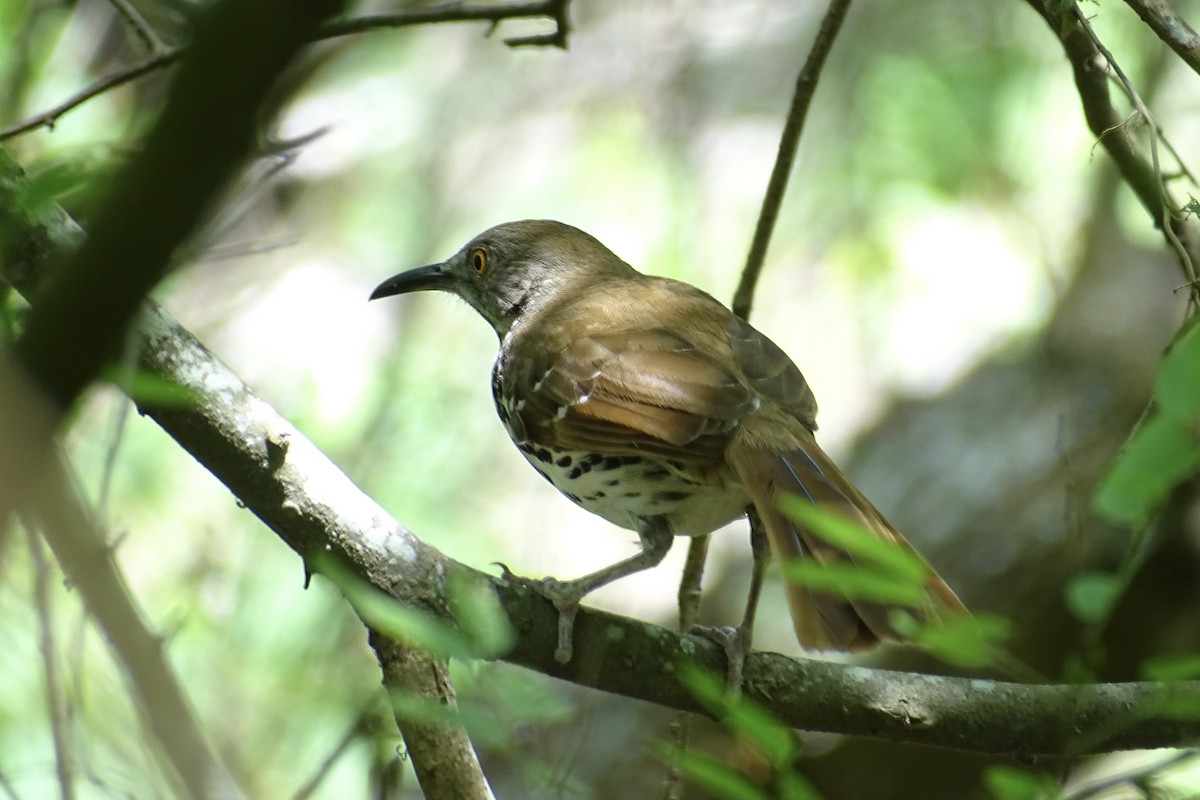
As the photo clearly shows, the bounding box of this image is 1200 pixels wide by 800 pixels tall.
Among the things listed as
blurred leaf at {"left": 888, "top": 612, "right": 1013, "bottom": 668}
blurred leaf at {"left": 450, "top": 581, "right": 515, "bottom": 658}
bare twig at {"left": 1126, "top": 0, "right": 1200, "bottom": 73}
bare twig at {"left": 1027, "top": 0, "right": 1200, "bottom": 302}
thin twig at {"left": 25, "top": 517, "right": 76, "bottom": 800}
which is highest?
bare twig at {"left": 1027, "top": 0, "right": 1200, "bottom": 302}

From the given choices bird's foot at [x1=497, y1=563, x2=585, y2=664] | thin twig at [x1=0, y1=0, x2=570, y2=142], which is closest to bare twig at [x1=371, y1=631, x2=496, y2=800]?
bird's foot at [x1=497, y1=563, x2=585, y2=664]

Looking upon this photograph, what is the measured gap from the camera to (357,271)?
7734mm

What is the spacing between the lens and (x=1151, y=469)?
1.33 metres

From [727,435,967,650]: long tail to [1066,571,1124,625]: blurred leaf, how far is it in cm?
84

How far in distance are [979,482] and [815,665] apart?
2.49m

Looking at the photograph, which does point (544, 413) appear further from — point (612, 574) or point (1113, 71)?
point (1113, 71)

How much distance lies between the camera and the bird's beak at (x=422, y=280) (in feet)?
16.2

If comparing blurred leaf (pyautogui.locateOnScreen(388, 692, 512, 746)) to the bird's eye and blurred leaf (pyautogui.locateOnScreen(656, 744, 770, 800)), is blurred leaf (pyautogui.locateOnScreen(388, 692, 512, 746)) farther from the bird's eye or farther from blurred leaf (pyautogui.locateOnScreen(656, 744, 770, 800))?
the bird's eye

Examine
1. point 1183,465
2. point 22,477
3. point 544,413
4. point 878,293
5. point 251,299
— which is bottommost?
point 22,477

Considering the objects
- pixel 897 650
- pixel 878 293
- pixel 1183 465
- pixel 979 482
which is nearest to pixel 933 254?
pixel 878 293

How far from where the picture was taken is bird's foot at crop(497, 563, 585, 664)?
295cm

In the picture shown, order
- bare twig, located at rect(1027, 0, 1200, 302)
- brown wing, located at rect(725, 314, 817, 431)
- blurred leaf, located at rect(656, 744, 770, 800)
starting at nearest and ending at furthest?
blurred leaf, located at rect(656, 744, 770, 800) → bare twig, located at rect(1027, 0, 1200, 302) → brown wing, located at rect(725, 314, 817, 431)

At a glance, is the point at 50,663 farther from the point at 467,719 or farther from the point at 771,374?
the point at 771,374

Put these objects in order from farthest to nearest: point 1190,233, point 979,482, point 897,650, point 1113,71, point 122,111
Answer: point 122,111, point 979,482, point 897,650, point 1190,233, point 1113,71
